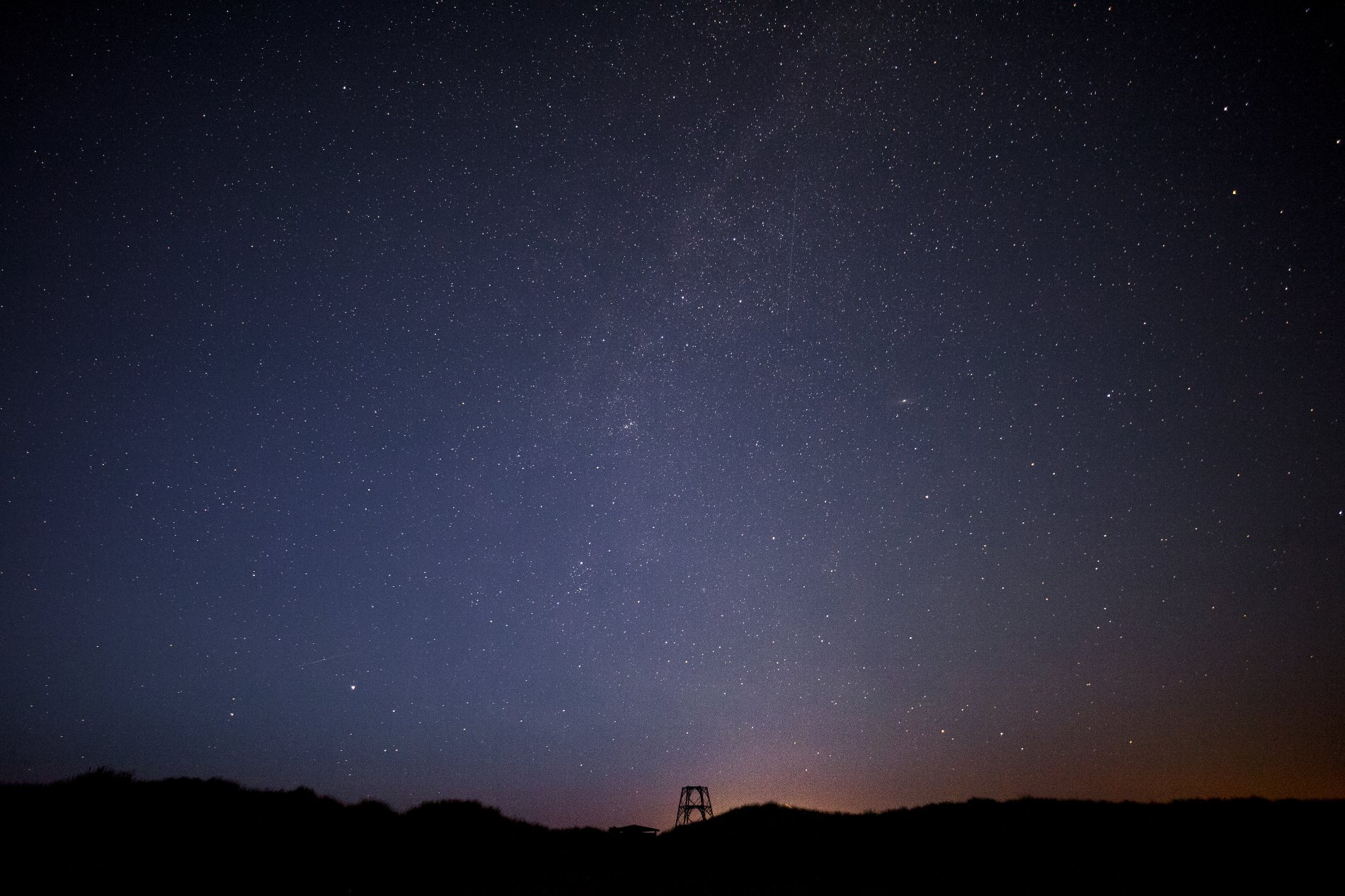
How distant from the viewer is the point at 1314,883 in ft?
31.6

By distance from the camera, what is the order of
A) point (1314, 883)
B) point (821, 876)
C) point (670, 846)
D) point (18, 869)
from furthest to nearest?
point (670, 846), point (821, 876), point (1314, 883), point (18, 869)

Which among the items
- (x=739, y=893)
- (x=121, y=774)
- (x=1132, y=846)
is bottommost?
(x=739, y=893)

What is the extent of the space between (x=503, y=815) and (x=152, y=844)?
8161 mm

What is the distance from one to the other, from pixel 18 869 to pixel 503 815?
9753mm

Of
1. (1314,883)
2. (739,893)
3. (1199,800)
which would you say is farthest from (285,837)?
(1199,800)

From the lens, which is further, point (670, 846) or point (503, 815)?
point (503, 815)

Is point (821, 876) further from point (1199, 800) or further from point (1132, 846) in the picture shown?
point (1199, 800)

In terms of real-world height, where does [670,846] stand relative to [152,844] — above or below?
below

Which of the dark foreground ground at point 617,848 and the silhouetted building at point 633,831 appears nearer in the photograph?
the dark foreground ground at point 617,848

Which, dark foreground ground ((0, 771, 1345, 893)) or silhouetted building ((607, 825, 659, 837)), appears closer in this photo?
dark foreground ground ((0, 771, 1345, 893))

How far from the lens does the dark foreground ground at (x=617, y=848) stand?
961 cm

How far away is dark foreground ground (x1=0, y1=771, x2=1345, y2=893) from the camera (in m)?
9.61

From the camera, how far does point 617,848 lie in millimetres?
15148

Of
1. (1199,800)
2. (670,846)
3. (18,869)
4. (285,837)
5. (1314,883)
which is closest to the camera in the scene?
(18,869)
